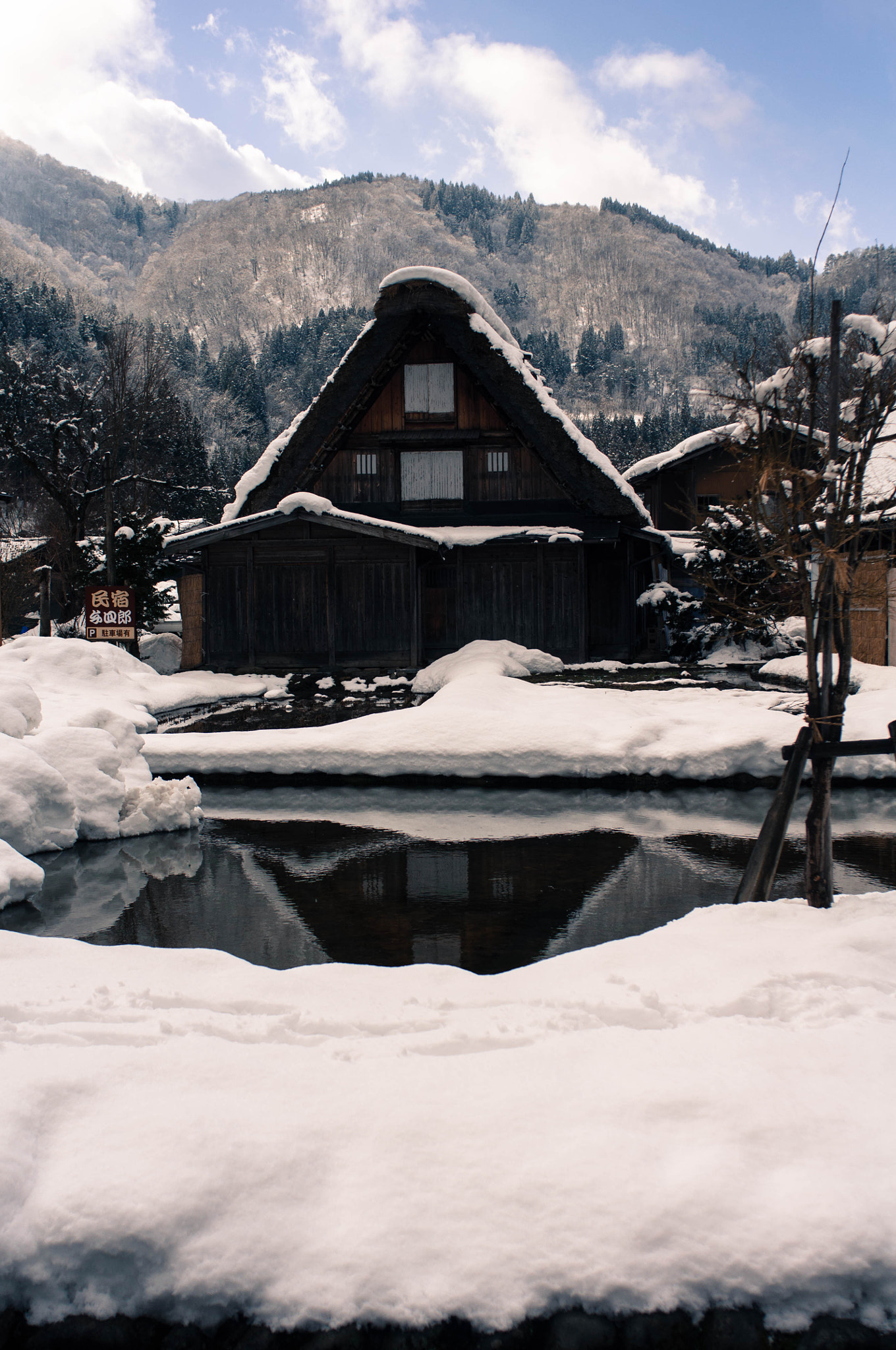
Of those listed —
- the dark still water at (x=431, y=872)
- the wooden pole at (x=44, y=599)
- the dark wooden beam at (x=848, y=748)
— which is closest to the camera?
the dark wooden beam at (x=848, y=748)

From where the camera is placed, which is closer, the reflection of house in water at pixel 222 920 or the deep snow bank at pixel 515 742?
the reflection of house in water at pixel 222 920

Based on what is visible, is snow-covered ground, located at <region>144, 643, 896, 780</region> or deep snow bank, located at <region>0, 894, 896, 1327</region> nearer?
deep snow bank, located at <region>0, 894, 896, 1327</region>

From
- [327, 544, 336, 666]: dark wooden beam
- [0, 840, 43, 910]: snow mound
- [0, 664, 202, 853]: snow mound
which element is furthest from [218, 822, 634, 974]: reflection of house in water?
[327, 544, 336, 666]: dark wooden beam

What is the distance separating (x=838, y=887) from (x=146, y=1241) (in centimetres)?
517

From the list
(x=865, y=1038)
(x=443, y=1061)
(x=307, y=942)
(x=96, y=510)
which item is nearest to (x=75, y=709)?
(x=307, y=942)

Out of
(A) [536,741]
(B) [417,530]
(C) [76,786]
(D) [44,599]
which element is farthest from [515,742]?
(D) [44,599]

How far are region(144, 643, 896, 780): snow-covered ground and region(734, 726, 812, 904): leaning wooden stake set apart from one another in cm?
445

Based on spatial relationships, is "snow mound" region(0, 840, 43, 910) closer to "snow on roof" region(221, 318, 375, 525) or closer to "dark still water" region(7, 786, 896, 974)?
"dark still water" region(7, 786, 896, 974)

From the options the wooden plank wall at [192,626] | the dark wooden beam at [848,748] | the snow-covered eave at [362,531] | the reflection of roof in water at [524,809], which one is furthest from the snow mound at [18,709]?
the wooden plank wall at [192,626]

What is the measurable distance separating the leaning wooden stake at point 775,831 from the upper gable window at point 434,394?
16092 millimetres

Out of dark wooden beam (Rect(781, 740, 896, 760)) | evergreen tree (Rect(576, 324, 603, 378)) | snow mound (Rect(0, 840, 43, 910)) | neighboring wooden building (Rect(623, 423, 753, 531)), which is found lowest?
snow mound (Rect(0, 840, 43, 910))

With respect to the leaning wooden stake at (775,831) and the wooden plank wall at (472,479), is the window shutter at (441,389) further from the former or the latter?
the leaning wooden stake at (775,831)

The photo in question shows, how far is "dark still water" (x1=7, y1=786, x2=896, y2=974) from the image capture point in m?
5.05

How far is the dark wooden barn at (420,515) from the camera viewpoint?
17984 mm
